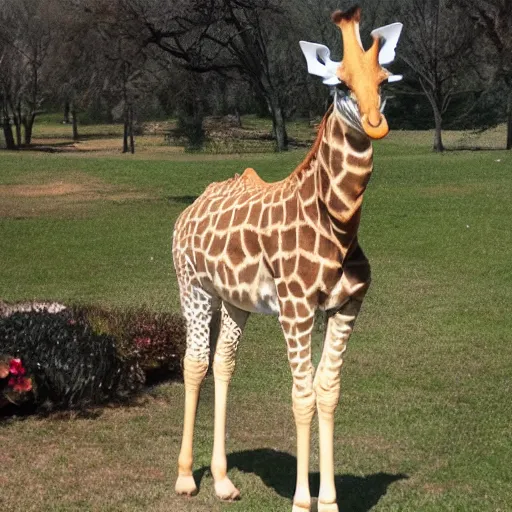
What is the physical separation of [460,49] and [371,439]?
121 ft

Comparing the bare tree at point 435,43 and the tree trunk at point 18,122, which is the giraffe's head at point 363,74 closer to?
the bare tree at point 435,43

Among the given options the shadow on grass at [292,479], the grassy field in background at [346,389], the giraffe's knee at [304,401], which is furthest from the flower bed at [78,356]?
the giraffe's knee at [304,401]

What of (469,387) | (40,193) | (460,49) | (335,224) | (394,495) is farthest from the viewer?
(460,49)

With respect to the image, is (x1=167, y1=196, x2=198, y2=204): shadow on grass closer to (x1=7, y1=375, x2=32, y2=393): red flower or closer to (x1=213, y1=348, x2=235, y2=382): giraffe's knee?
(x1=7, y1=375, x2=32, y2=393): red flower

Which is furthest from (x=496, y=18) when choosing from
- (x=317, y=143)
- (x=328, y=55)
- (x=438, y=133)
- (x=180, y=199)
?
(x=328, y=55)

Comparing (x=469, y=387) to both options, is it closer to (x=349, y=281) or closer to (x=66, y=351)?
(x=66, y=351)

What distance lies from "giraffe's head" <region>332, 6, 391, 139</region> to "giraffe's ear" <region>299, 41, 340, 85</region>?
1.7 inches

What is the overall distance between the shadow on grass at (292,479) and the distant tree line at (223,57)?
26686 millimetres

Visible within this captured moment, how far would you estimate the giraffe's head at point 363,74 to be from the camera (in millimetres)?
5125

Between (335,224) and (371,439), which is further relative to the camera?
(371,439)

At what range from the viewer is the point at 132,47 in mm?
40094

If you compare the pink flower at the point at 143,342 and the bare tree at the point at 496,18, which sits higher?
the bare tree at the point at 496,18

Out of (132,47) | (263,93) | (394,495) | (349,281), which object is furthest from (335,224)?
(263,93)

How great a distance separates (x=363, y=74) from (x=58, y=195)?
22.9 metres
